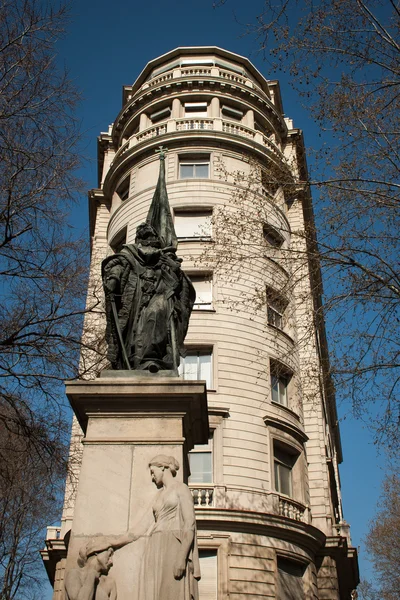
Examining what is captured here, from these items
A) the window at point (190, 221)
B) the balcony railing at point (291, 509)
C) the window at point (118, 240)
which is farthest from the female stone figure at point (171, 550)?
the window at point (118, 240)

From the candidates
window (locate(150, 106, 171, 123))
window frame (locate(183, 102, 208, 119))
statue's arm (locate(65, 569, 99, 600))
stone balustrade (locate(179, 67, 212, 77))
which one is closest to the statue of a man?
statue's arm (locate(65, 569, 99, 600))

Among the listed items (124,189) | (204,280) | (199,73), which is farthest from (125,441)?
(199,73)

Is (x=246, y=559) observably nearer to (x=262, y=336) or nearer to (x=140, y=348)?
(x=262, y=336)

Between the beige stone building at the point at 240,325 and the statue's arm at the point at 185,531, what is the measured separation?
7442 millimetres

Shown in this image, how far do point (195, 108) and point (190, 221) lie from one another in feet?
25.6

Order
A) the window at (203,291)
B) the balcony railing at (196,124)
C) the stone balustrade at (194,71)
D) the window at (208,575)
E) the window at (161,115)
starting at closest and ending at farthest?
the window at (208,575)
the window at (203,291)
the balcony railing at (196,124)
the window at (161,115)
the stone balustrade at (194,71)

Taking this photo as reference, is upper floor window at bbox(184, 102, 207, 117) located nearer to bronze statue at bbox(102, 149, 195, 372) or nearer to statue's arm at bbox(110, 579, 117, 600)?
bronze statue at bbox(102, 149, 195, 372)

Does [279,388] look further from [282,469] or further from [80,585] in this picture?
[80,585]

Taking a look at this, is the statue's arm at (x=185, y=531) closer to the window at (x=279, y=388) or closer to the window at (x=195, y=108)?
the window at (x=279, y=388)

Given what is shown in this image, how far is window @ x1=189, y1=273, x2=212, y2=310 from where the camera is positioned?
22.7 meters

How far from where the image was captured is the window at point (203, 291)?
22656 millimetres

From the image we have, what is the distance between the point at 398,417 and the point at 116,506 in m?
7.80

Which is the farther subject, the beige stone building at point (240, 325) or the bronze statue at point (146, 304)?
the beige stone building at point (240, 325)

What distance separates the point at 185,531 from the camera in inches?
195
